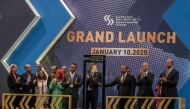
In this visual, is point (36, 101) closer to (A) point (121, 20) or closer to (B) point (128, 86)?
(B) point (128, 86)

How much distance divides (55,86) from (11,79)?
4.13 feet

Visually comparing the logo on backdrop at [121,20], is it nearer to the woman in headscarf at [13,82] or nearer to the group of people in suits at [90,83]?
the group of people in suits at [90,83]

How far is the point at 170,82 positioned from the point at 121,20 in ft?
9.66

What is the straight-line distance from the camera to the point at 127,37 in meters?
15.1

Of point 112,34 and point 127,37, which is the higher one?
point 112,34

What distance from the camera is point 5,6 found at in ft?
52.3

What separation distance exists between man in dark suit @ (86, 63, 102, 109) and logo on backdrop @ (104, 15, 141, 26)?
191 cm

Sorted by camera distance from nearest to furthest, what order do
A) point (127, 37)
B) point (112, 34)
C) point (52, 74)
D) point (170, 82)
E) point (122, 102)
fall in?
point (170, 82) → point (122, 102) → point (52, 74) → point (127, 37) → point (112, 34)

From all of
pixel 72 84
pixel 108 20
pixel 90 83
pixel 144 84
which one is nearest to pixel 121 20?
pixel 108 20

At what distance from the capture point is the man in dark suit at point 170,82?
43.3 ft

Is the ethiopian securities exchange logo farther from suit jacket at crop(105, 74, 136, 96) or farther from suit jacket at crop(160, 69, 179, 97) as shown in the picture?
suit jacket at crop(160, 69, 179, 97)

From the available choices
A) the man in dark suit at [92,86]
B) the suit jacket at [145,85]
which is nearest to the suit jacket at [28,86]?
the man in dark suit at [92,86]

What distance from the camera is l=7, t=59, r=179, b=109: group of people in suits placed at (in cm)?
1335

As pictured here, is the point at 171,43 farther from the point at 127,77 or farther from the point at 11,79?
the point at 11,79
